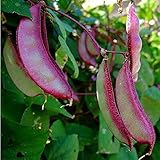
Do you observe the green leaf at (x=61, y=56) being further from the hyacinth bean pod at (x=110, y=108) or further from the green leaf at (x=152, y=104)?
the green leaf at (x=152, y=104)

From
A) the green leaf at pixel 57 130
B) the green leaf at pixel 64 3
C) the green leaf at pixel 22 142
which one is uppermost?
the green leaf at pixel 64 3

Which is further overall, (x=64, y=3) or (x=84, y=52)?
(x=84, y=52)

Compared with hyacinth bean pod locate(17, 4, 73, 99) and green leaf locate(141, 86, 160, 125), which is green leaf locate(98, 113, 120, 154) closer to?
green leaf locate(141, 86, 160, 125)

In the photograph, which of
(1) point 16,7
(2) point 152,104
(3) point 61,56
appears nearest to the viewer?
(1) point 16,7

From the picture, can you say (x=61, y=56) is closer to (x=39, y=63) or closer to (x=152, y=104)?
(x=39, y=63)

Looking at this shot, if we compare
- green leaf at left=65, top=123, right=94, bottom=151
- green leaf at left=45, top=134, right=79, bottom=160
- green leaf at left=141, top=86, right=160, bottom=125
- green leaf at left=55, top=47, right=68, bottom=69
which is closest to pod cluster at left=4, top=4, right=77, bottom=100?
green leaf at left=55, top=47, right=68, bottom=69

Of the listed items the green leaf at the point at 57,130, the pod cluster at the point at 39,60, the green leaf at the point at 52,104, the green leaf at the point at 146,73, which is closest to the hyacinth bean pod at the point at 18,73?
the pod cluster at the point at 39,60

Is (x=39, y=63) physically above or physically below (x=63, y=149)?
above

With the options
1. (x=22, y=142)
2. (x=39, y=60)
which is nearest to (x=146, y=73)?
(x=22, y=142)

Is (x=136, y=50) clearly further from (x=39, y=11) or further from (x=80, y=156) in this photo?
(x=80, y=156)
